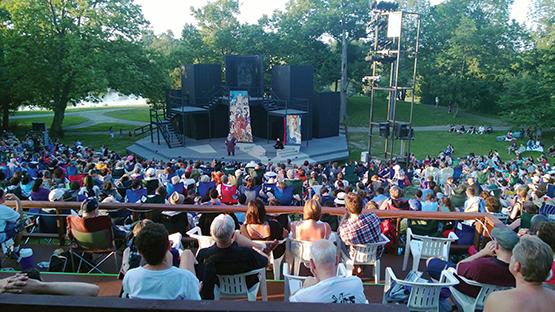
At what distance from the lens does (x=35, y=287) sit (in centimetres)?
259

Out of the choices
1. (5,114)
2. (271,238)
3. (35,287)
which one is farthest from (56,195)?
(5,114)

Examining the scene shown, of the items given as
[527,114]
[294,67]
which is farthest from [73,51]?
[527,114]

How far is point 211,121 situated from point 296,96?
5869mm

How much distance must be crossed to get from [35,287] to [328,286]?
1.89 meters

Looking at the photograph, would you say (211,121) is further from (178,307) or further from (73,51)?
(178,307)

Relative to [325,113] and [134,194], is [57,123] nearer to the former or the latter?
[325,113]

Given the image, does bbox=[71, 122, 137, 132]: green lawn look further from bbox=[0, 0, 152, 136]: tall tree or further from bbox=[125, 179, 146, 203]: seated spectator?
bbox=[125, 179, 146, 203]: seated spectator

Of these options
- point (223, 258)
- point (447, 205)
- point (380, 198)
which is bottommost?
point (380, 198)

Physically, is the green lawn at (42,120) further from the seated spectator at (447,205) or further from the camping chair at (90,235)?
the seated spectator at (447,205)

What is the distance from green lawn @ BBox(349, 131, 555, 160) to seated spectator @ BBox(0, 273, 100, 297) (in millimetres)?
23376

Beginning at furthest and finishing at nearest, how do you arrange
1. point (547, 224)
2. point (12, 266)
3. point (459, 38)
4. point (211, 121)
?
point (459, 38) → point (211, 121) → point (12, 266) → point (547, 224)

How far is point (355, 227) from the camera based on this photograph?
4719 mm

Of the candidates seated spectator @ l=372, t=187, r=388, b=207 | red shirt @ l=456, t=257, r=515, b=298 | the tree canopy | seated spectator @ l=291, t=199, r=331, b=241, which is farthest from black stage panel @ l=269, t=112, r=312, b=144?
red shirt @ l=456, t=257, r=515, b=298

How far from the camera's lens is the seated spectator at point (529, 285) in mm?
2604
